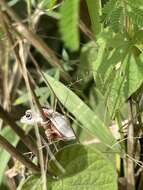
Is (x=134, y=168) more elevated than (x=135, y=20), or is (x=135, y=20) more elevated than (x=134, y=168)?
(x=135, y=20)

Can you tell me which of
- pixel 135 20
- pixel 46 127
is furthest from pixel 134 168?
pixel 135 20

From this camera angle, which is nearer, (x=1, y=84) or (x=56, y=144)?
(x=56, y=144)

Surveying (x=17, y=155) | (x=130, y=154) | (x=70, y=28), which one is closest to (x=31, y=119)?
(x=17, y=155)

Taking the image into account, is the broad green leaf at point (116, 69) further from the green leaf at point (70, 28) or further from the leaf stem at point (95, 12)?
the green leaf at point (70, 28)

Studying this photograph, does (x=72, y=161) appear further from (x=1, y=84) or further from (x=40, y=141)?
(x=1, y=84)

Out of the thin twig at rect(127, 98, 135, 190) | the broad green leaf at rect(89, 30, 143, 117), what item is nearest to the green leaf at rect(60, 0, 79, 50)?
the broad green leaf at rect(89, 30, 143, 117)

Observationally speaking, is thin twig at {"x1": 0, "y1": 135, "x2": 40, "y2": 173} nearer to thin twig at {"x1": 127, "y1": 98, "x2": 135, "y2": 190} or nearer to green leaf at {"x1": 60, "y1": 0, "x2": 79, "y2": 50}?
thin twig at {"x1": 127, "y1": 98, "x2": 135, "y2": 190}

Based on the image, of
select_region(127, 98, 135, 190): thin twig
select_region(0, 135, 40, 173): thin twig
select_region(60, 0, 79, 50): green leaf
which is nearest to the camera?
select_region(60, 0, 79, 50): green leaf

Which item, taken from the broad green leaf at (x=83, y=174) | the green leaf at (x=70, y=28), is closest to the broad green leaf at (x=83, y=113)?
the broad green leaf at (x=83, y=174)
